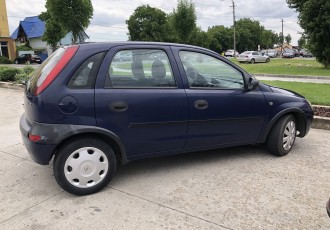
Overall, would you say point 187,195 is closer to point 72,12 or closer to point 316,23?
point 316,23

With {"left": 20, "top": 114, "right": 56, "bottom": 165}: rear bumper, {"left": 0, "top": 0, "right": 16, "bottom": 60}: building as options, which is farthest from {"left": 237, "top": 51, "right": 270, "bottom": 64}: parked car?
{"left": 20, "top": 114, "right": 56, "bottom": 165}: rear bumper

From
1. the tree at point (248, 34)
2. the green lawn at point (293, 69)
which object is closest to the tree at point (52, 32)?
the green lawn at point (293, 69)

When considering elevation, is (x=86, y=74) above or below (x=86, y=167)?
above

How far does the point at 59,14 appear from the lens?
23.9 meters

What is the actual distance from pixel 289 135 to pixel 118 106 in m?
2.65

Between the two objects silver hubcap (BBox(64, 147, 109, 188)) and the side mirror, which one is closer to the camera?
silver hubcap (BBox(64, 147, 109, 188))

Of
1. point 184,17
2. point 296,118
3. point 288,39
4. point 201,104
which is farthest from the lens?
point 288,39

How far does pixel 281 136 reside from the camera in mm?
4664

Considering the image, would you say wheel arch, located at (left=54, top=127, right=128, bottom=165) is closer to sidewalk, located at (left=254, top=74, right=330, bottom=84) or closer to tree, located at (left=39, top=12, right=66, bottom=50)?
sidewalk, located at (left=254, top=74, right=330, bottom=84)

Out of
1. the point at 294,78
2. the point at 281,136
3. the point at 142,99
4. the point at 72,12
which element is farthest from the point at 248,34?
the point at 142,99

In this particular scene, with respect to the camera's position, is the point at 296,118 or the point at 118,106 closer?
the point at 118,106

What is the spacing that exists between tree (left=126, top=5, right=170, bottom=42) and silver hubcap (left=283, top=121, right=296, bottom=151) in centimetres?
4407

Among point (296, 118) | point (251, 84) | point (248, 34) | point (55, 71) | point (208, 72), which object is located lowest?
point (296, 118)

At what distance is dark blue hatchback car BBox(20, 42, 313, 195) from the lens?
3428 millimetres
